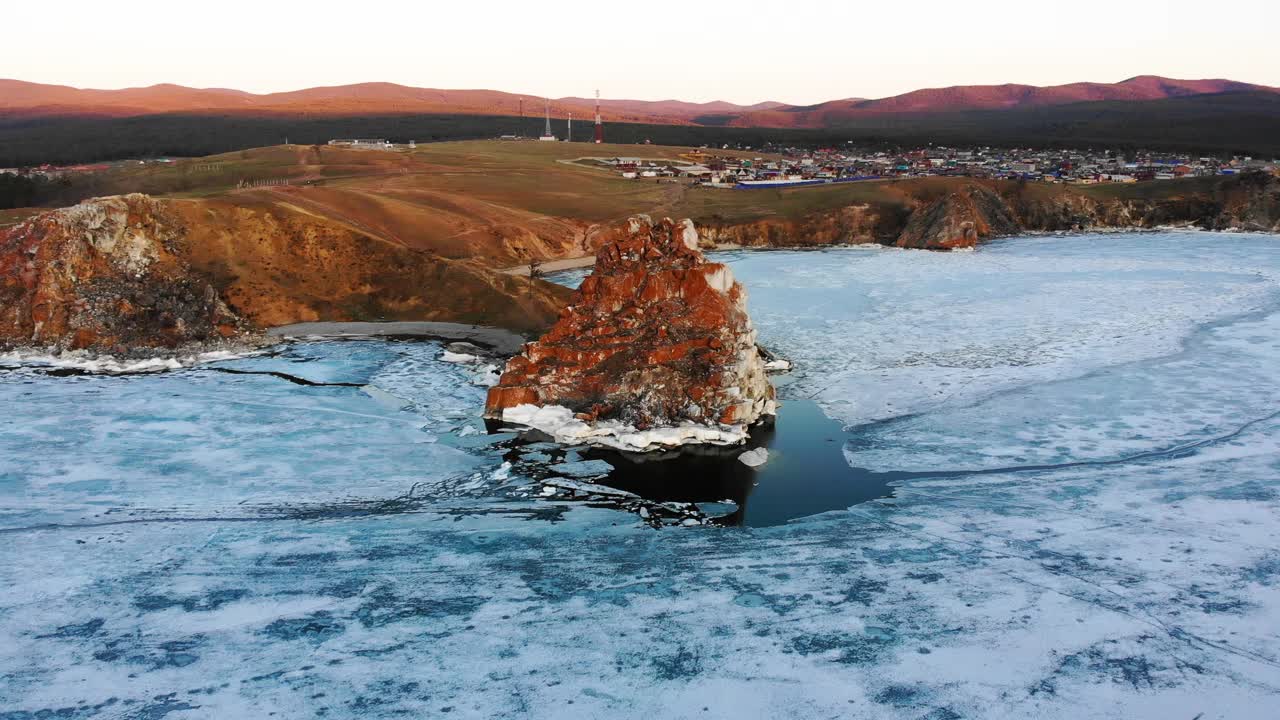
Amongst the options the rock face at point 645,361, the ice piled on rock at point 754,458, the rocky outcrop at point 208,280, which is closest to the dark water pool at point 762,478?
the ice piled on rock at point 754,458

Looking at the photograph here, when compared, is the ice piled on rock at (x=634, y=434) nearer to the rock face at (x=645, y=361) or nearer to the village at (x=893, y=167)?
the rock face at (x=645, y=361)

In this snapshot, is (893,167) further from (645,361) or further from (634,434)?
(634,434)

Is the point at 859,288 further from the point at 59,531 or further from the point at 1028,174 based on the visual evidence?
the point at 1028,174

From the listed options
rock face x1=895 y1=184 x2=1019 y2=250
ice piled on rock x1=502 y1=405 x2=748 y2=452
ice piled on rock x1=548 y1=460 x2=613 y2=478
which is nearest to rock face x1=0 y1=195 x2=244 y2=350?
ice piled on rock x1=502 y1=405 x2=748 y2=452

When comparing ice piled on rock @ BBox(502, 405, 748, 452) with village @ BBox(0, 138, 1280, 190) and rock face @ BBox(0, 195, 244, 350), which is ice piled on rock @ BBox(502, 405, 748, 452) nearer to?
rock face @ BBox(0, 195, 244, 350)

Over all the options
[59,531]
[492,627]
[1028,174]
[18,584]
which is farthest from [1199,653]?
[1028,174]

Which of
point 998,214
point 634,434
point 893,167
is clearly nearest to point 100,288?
point 634,434
